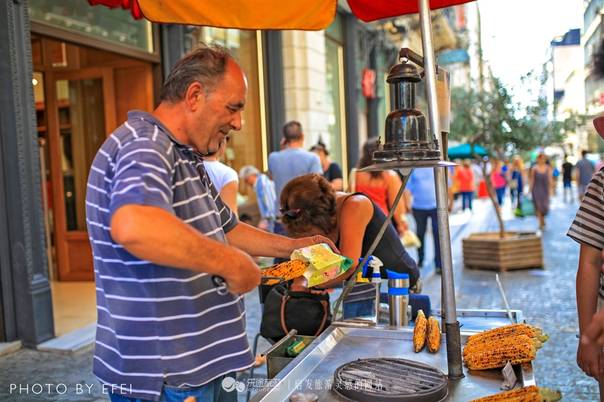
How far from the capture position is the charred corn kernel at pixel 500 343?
2.36 metres

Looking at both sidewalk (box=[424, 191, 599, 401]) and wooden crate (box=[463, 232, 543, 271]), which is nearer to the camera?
sidewalk (box=[424, 191, 599, 401])

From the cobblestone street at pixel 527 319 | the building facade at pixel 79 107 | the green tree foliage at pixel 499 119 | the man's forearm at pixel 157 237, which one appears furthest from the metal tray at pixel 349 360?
the green tree foliage at pixel 499 119

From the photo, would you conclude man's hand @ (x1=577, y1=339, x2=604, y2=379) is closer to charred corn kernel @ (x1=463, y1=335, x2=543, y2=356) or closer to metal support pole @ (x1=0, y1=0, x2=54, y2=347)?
charred corn kernel @ (x1=463, y1=335, x2=543, y2=356)

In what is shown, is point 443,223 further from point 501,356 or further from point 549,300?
point 549,300

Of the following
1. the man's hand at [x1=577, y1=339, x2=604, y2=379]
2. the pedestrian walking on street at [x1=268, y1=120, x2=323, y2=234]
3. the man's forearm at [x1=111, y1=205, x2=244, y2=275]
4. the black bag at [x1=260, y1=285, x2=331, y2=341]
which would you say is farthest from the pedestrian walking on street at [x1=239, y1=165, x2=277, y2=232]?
the man's forearm at [x1=111, y1=205, x2=244, y2=275]

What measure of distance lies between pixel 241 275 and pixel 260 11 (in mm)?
1908

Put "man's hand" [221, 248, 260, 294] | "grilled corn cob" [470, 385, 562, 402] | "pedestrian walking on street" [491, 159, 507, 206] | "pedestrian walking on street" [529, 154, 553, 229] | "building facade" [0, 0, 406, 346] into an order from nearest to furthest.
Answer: "man's hand" [221, 248, 260, 294], "grilled corn cob" [470, 385, 562, 402], "building facade" [0, 0, 406, 346], "pedestrian walking on street" [529, 154, 553, 229], "pedestrian walking on street" [491, 159, 507, 206]

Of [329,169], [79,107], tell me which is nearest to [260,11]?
[329,169]

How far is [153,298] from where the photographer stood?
1912mm

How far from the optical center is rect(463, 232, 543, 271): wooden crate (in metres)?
9.11

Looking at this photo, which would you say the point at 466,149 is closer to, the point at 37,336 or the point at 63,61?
the point at 63,61

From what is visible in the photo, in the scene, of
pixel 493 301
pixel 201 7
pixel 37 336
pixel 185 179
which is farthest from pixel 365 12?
pixel 493 301

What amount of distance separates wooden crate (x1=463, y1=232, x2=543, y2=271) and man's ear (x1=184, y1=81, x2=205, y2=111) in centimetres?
783

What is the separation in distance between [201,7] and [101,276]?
69.3 inches
